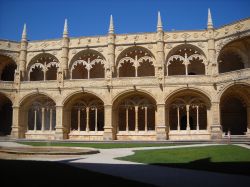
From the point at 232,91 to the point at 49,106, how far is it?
19.6 metres

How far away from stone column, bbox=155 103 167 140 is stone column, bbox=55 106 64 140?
9.86m

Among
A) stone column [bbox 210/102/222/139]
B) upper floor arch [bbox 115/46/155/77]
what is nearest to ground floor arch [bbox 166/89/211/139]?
stone column [bbox 210/102/222/139]

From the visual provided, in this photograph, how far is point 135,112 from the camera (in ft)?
102

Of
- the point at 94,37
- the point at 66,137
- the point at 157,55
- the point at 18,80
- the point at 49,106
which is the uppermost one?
the point at 94,37

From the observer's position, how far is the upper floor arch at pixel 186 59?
97.8 feet

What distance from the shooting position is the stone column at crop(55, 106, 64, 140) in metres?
29.9

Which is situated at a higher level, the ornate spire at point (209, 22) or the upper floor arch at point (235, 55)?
the ornate spire at point (209, 22)

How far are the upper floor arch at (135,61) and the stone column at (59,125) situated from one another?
7292 mm

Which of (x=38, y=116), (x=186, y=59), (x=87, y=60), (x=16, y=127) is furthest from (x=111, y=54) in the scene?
(x=16, y=127)

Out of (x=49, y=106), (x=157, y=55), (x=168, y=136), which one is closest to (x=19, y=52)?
(x=49, y=106)

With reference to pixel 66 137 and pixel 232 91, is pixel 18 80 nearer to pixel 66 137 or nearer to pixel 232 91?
pixel 66 137

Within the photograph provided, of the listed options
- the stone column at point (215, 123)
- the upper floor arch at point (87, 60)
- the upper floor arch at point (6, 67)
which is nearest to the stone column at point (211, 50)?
the stone column at point (215, 123)

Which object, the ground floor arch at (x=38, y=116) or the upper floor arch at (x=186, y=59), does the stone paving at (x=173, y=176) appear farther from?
the ground floor arch at (x=38, y=116)

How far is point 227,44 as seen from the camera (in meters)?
28.7
